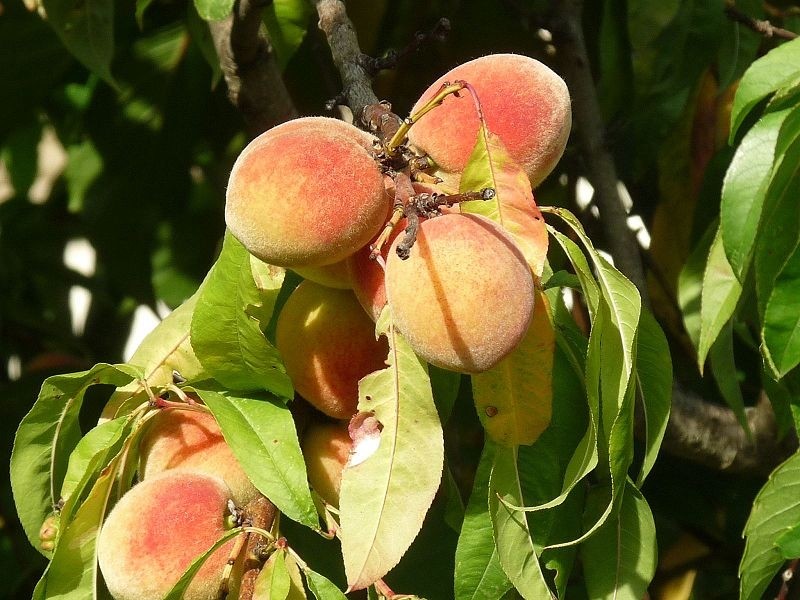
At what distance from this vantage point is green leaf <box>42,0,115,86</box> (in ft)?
4.60

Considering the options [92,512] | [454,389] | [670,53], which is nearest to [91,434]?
[92,512]

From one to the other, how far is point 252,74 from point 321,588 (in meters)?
0.72

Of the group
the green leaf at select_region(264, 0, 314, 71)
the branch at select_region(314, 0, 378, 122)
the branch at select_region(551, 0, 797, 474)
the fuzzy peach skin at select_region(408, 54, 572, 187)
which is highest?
the branch at select_region(314, 0, 378, 122)

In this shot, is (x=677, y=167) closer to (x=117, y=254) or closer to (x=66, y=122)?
(x=117, y=254)

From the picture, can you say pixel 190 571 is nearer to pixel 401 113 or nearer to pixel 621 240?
pixel 621 240

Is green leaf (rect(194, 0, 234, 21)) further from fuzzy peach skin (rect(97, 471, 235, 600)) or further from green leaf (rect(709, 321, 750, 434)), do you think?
green leaf (rect(709, 321, 750, 434))

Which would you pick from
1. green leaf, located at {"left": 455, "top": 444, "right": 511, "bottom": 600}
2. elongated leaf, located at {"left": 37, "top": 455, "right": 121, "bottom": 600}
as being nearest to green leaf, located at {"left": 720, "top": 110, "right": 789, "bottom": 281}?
green leaf, located at {"left": 455, "top": 444, "right": 511, "bottom": 600}

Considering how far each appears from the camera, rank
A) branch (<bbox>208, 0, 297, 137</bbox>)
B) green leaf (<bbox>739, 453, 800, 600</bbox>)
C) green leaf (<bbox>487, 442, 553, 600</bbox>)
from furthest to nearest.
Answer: branch (<bbox>208, 0, 297, 137</bbox>) → green leaf (<bbox>739, 453, 800, 600</bbox>) → green leaf (<bbox>487, 442, 553, 600</bbox>)

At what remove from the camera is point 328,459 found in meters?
0.93

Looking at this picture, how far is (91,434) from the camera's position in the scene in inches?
35.5

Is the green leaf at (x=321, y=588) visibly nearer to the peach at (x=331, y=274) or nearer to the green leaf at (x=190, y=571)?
the green leaf at (x=190, y=571)

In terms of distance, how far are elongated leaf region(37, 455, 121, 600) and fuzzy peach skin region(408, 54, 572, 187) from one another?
1.38 feet

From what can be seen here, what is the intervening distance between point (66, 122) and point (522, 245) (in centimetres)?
145

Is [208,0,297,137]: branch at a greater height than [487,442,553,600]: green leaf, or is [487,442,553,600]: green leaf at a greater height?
[208,0,297,137]: branch
